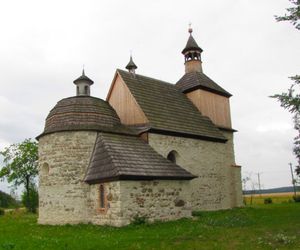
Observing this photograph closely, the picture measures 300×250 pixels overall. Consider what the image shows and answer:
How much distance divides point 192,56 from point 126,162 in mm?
15409

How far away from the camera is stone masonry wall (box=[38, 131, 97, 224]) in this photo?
1756 cm

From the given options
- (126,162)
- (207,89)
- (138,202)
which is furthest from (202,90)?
(138,202)

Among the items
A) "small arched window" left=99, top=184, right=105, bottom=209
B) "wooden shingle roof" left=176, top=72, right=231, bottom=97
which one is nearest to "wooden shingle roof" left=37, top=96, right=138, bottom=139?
"small arched window" left=99, top=184, right=105, bottom=209

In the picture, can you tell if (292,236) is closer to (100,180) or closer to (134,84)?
(100,180)

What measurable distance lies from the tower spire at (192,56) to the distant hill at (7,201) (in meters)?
43.2

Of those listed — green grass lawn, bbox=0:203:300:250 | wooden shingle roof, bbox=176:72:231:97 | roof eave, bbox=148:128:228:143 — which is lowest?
green grass lawn, bbox=0:203:300:250

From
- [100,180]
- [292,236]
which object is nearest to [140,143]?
[100,180]

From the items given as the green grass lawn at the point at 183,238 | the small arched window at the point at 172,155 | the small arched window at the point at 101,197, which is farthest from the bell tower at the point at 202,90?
the green grass lawn at the point at 183,238

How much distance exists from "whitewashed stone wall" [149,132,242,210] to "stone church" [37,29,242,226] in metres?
0.06

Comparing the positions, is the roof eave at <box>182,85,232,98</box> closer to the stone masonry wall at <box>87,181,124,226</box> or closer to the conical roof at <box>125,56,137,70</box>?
the conical roof at <box>125,56,137,70</box>

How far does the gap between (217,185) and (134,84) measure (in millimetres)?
8791

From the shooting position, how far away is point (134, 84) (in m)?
22.5

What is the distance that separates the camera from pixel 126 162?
16.3 meters

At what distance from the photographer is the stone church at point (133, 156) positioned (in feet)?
53.1
